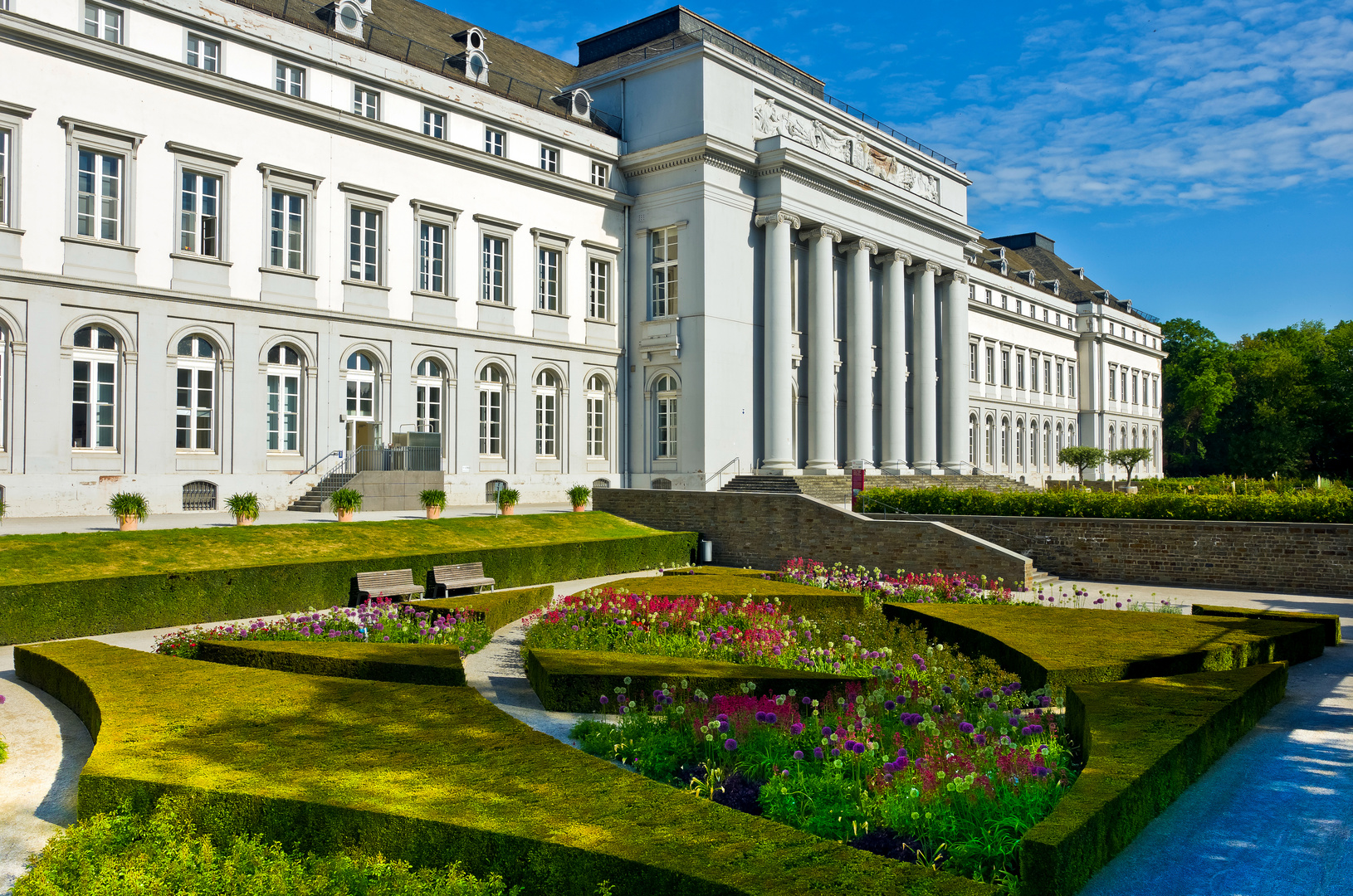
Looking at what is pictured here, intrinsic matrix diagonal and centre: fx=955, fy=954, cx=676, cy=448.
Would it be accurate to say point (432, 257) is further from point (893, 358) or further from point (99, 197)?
point (893, 358)

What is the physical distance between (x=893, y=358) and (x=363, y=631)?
124 feet

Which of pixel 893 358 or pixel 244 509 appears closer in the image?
pixel 244 509

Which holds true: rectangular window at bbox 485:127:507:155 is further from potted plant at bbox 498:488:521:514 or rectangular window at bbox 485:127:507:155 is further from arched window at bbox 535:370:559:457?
potted plant at bbox 498:488:521:514

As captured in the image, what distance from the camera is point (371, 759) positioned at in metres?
6.68

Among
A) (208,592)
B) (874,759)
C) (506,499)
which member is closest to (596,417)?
(506,499)

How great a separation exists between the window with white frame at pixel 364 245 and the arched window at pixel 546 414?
760 cm

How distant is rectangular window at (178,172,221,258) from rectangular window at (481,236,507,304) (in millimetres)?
9682

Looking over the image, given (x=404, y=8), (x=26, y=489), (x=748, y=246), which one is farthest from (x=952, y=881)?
(x=404, y=8)

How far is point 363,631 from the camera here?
485 inches

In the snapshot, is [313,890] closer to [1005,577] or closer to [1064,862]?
[1064,862]

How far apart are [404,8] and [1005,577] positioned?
3106 cm

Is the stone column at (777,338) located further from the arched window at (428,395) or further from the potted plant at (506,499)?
the potted plant at (506,499)

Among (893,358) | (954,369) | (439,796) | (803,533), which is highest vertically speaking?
(893,358)

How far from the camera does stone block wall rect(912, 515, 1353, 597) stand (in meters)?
20.4
